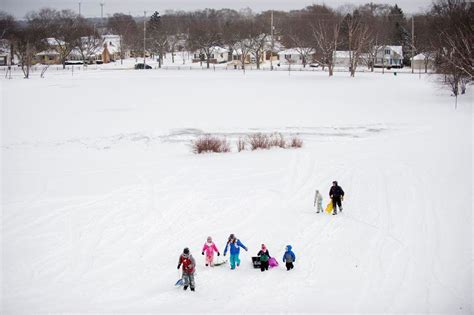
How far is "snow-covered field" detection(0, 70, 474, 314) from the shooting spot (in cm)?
1254

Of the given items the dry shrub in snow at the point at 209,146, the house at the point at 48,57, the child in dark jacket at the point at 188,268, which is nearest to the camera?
the child in dark jacket at the point at 188,268

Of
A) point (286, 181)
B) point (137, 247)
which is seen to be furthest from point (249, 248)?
point (286, 181)

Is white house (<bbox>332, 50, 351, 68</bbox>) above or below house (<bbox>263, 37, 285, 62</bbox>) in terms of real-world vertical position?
below

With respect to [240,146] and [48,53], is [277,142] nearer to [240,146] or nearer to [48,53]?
[240,146]

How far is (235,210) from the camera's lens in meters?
18.4

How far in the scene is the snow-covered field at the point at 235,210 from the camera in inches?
494

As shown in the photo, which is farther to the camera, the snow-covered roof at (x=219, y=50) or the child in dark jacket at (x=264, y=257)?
the snow-covered roof at (x=219, y=50)

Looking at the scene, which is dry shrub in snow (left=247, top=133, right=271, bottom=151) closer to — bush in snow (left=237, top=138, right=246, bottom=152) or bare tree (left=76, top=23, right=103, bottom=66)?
bush in snow (left=237, top=138, right=246, bottom=152)

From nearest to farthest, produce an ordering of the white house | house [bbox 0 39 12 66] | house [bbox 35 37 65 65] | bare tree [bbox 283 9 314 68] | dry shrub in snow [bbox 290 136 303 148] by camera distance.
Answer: dry shrub in snow [bbox 290 136 303 148]
house [bbox 0 39 12 66]
bare tree [bbox 283 9 314 68]
the white house
house [bbox 35 37 65 65]

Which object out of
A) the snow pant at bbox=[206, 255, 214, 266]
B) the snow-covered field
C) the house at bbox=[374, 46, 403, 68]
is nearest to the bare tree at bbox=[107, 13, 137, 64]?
the house at bbox=[374, 46, 403, 68]

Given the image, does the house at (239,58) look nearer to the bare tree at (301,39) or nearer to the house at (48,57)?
the bare tree at (301,39)

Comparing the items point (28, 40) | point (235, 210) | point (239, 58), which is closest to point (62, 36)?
point (28, 40)

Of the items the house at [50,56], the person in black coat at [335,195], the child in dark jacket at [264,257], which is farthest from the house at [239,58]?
the child in dark jacket at [264,257]

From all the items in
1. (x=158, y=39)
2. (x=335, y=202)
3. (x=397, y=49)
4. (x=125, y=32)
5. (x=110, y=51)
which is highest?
(x=125, y=32)
